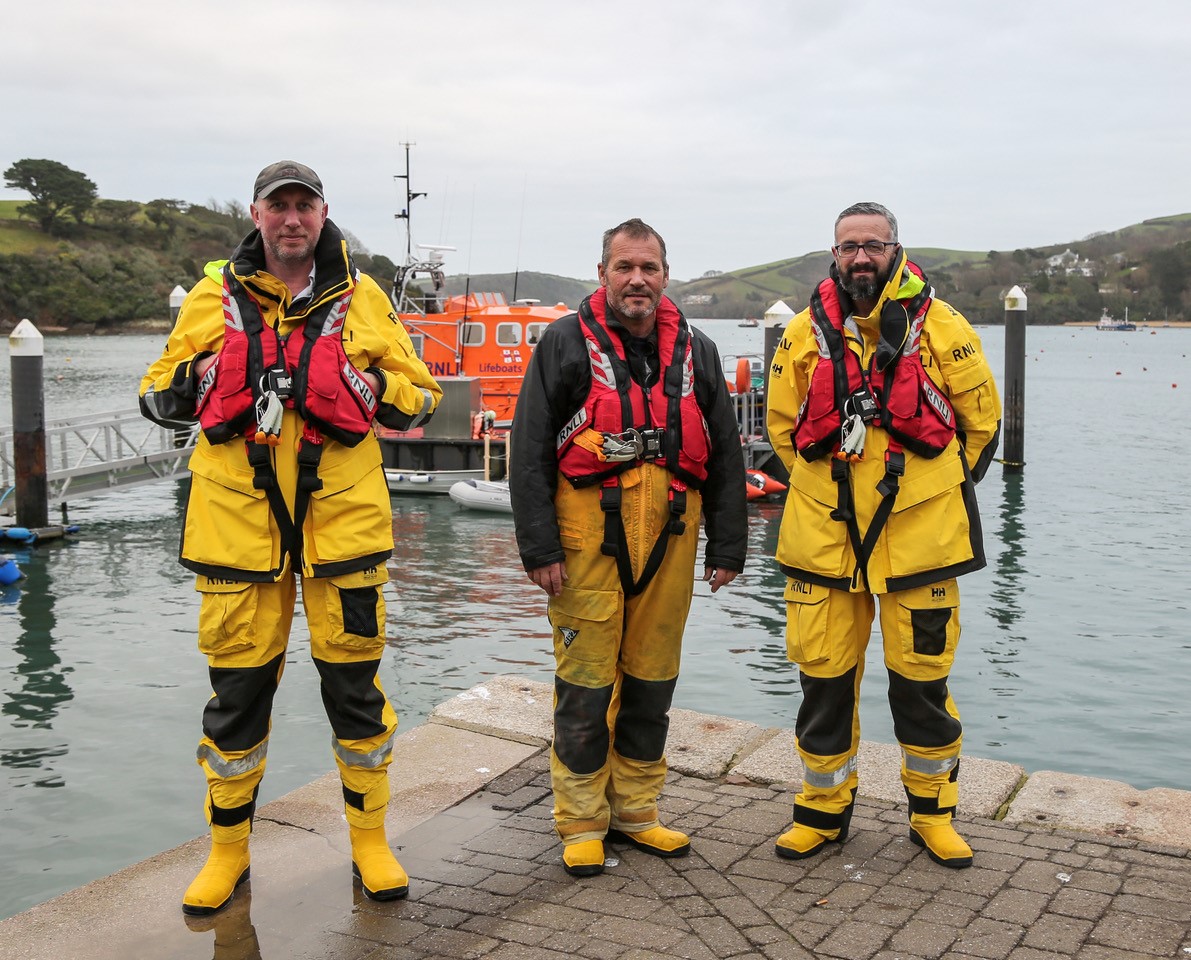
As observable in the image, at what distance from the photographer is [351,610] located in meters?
3.39

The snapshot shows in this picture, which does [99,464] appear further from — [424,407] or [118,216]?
[118,216]

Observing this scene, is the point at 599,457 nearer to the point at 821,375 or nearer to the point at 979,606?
the point at 821,375

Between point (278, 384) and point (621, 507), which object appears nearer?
point (278, 384)

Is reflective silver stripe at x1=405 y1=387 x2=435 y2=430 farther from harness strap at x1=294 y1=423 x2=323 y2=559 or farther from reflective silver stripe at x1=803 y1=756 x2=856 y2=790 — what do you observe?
reflective silver stripe at x1=803 y1=756 x2=856 y2=790

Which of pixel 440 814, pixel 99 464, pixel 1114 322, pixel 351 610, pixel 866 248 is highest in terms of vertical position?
pixel 1114 322

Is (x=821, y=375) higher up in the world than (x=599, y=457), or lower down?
higher up

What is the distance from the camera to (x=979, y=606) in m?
11.9

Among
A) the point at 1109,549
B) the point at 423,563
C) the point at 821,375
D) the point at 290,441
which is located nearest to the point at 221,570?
the point at 290,441

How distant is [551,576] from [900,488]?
108cm

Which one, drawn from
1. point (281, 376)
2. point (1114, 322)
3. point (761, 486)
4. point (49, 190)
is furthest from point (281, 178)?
point (1114, 322)

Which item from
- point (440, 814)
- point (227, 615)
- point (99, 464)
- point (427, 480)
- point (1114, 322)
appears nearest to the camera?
point (227, 615)

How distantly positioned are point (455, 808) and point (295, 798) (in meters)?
0.59

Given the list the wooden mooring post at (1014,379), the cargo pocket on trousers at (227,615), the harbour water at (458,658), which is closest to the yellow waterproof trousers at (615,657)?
the cargo pocket on trousers at (227,615)

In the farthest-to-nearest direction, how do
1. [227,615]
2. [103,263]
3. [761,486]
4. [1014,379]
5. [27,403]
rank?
[103,263] < [1014,379] < [761,486] < [27,403] < [227,615]
